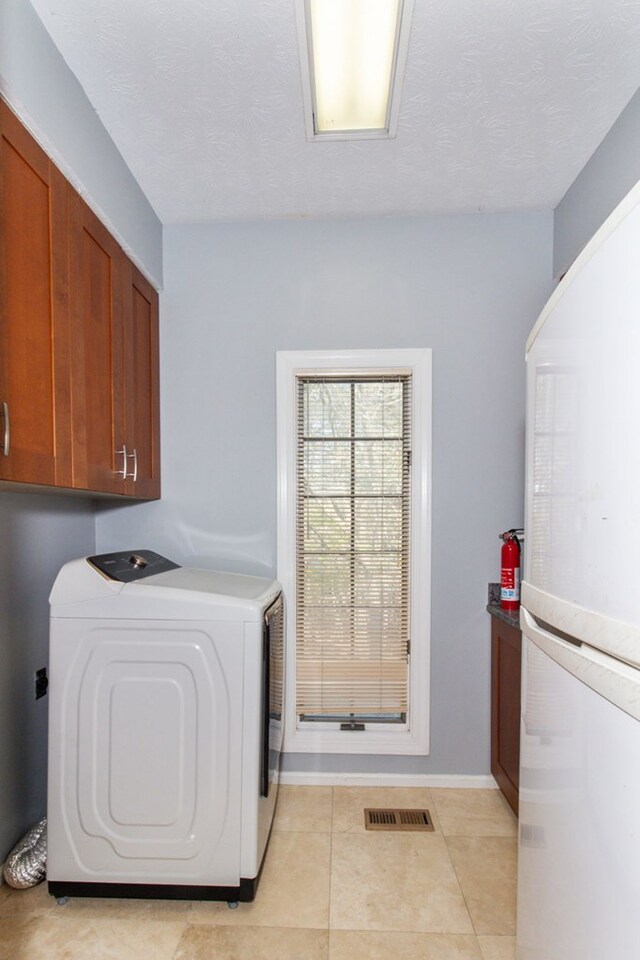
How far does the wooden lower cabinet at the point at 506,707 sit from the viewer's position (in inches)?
78.8

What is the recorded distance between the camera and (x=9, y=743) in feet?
5.73

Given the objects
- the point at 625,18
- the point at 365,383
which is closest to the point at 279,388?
the point at 365,383

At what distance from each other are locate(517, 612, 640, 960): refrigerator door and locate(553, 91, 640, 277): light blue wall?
5.08ft

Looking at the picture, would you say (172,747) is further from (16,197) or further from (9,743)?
(16,197)

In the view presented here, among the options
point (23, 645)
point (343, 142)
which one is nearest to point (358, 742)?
point (23, 645)

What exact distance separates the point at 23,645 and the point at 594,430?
1912 millimetres

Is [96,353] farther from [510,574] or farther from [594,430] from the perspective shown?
[510,574]

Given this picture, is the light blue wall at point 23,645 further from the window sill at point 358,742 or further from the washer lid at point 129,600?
the window sill at point 358,742

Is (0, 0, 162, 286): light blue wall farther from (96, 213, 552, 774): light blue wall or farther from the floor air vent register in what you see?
the floor air vent register

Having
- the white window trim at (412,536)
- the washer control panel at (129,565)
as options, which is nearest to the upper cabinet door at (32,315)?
the washer control panel at (129,565)

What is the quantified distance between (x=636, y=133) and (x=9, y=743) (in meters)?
2.83

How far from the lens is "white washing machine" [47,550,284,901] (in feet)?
5.29

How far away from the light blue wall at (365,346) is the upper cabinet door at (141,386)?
8 centimetres

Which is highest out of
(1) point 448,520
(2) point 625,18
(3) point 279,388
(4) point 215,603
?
(2) point 625,18
